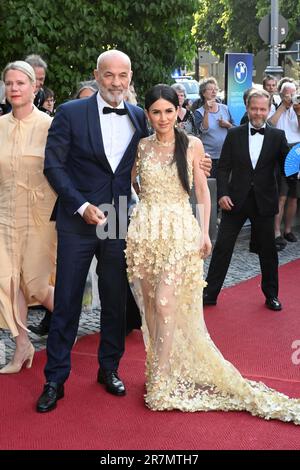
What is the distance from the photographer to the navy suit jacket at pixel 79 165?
4199mm

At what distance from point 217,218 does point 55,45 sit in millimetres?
3041

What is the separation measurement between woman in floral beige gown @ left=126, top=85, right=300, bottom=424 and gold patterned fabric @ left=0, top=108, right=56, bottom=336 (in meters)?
0.68

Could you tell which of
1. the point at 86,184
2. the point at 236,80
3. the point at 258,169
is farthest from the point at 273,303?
the point at 236,80

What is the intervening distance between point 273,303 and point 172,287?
2281 millimetres

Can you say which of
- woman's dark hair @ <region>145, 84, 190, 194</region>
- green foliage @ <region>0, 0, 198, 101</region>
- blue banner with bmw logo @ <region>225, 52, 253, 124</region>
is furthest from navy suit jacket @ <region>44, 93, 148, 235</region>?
blue banner with bmw logo @ <region>225, 52, 253, 124</region>

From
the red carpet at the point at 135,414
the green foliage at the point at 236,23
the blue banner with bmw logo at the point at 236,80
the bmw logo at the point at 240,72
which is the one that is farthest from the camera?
the green foliage at the point at 236,23

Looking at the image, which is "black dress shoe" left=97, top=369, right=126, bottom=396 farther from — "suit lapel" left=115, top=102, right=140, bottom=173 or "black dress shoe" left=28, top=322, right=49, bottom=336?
"suit lapel" left=115, top=102, right=140, bottom=173

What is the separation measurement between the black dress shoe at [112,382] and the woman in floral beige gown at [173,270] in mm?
178

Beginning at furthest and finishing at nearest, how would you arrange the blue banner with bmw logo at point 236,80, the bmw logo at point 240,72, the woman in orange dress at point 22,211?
the bmw logo at point 240,72 < the blue banner with bmw logo at point 236,80 < the woman in orange dress at point 22,211

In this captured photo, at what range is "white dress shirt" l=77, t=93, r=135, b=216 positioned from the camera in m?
4.29

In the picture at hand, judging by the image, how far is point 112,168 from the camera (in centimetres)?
430

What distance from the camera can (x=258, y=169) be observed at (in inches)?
251

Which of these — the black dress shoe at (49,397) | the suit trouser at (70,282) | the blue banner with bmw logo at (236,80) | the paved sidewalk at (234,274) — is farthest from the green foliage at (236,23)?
the black dress shoe at (49,397)

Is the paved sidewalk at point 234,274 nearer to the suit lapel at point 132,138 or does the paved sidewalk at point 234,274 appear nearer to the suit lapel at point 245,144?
the suit lapel at point 245,144
